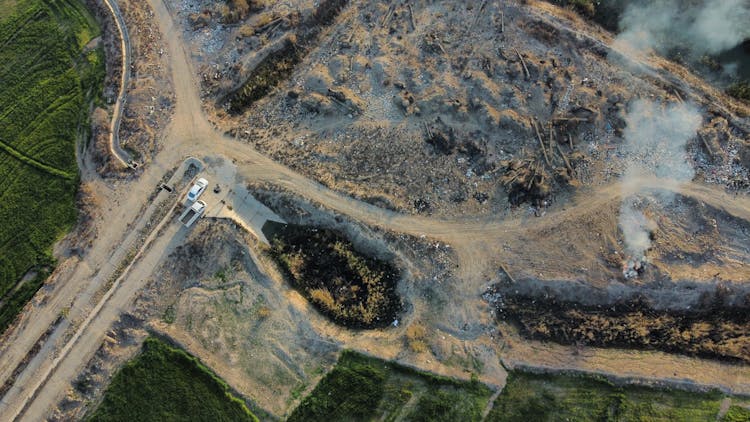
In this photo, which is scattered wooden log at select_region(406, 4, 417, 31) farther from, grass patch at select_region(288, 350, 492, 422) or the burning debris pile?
grass patch at select_region(288, 350, 492, 422)

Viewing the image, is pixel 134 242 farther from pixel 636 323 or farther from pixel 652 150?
pixel 652 150

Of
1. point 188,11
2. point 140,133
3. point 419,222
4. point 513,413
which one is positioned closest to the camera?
point 513,413

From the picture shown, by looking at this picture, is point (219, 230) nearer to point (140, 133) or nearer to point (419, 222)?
point (140, 133)

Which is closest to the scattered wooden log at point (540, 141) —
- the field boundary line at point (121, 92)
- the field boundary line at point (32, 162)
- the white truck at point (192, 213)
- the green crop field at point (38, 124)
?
the white truck at point (192, 213)

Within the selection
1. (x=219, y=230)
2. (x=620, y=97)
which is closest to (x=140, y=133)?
(x=219, y=230)

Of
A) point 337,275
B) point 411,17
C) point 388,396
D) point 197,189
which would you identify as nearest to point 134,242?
point 197,189

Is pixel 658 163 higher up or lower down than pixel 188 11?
higher up
